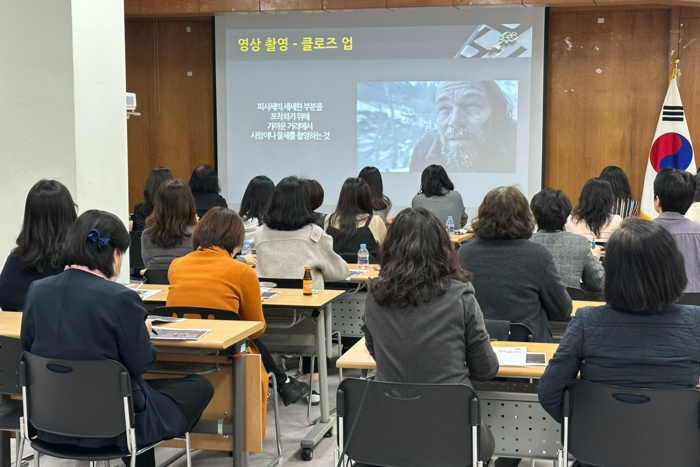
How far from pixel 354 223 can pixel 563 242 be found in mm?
1697

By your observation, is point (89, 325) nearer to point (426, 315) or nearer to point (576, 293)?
point (426, 315)

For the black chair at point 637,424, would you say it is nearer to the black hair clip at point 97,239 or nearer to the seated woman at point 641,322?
the seated woman at point 641,322

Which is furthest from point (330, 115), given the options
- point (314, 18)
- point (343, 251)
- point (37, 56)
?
point (37, 56)

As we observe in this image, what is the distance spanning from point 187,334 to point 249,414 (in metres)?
0.53

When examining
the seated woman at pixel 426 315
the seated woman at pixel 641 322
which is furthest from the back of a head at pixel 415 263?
the seated woman at pixel 641 322

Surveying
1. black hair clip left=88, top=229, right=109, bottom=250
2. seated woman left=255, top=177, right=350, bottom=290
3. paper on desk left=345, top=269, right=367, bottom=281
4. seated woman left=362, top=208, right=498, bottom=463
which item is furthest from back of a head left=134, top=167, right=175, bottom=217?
seated woman left=362, top=208, right=498, bottom=463

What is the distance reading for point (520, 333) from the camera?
3.07 m

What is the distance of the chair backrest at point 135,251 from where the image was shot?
6.12 metres

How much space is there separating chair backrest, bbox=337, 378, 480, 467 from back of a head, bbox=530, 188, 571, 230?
1.89m

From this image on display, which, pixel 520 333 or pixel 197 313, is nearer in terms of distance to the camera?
pixel 520 333

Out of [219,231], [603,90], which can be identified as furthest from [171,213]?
[603,90]

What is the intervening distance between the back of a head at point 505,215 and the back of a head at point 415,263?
86 centimetres

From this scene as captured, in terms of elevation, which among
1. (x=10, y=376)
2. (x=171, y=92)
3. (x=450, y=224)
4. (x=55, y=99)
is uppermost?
(x=171, y=92)

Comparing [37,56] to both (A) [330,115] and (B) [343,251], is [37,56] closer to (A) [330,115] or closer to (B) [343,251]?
(B) [343,251]
